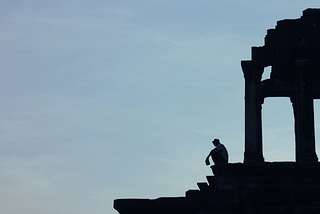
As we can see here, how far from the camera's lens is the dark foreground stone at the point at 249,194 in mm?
17781

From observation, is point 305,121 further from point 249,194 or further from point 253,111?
point 249,194

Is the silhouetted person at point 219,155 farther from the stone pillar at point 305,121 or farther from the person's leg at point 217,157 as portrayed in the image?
the stone pillar at point 305,121

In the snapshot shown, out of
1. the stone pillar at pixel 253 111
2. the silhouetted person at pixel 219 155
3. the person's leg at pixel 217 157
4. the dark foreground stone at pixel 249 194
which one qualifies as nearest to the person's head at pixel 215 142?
the silhouetted person at pixel 219 155

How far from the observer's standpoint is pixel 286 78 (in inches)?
1104

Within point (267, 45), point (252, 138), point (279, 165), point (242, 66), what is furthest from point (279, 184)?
point (267, 45)

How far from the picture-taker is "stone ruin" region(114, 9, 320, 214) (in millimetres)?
17922

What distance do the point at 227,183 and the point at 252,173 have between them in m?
1.01

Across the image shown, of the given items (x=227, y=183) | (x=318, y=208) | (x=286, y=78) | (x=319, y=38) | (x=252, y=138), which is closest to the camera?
(x=318, y=208)

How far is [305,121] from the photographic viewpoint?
2317 centimetres

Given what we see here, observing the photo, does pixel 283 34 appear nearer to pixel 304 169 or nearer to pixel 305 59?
pixel 305 59

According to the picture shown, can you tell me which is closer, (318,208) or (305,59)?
(318,208)

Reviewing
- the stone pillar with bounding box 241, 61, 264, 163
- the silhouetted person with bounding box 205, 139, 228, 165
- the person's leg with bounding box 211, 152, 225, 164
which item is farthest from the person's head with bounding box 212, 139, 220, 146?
the stone pillar with bounding box 241, 61, 264, 163

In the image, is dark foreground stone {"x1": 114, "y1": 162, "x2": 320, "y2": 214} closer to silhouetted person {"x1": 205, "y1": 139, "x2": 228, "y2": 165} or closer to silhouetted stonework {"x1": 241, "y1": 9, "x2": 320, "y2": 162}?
silhouetted person {"x1": 205, "y1": 139, "x2": 228, "y2": 165}

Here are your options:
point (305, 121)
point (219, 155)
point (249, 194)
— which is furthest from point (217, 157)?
point (249, 194)
